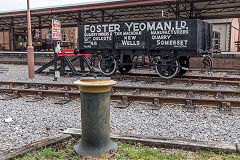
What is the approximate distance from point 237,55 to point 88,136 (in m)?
14.0

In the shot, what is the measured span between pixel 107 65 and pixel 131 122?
275 inches

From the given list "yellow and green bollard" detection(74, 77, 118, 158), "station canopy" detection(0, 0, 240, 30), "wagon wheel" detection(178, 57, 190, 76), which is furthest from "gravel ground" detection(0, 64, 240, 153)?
"station canopy" detection(0, 0, 240, 30)

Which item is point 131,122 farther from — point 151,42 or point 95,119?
point 151,42

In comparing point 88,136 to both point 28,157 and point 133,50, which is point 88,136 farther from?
point 133,50

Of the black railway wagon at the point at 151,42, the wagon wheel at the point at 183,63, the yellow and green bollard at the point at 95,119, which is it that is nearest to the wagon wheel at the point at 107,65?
the black railway wagon at the point at 151,42

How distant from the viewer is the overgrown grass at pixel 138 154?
3.08m

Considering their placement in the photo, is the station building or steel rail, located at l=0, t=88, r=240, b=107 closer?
steel rail, located at l=0, t=88, r=240, b=107

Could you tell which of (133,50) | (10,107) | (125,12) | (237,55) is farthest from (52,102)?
(125,12)

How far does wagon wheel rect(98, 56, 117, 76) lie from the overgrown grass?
26.4 ft

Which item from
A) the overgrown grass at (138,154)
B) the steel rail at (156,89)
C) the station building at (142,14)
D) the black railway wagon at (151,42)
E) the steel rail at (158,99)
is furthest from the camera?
the station building at (142,14)

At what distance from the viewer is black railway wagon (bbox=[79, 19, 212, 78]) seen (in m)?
9.67

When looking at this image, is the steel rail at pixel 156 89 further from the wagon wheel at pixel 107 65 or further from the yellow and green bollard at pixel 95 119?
the yellow and green bollard at pixel 95 119

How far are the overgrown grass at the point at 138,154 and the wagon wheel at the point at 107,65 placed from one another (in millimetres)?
8043

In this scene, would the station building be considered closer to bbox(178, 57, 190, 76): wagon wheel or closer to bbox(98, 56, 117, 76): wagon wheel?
bbox(178, 57, 190, 76): wagon wheel
